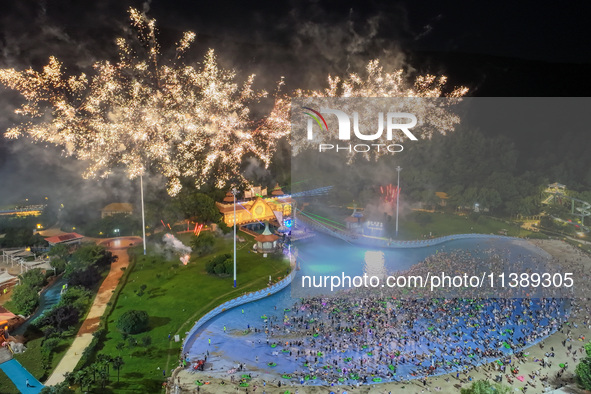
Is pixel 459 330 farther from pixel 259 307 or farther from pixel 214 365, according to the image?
pixel 214 365

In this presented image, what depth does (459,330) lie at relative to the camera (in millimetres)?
29328

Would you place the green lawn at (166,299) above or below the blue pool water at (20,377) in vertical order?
above

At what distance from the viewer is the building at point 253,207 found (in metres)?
54.6

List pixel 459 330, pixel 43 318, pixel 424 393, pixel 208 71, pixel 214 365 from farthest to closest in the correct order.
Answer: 1. pixel 208 71
2. pixel 459 330
3. pixel 43 318
4. pixel 214 365
5. pixel 424 393

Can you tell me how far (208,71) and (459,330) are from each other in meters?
32.5

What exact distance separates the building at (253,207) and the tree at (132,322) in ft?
87.9

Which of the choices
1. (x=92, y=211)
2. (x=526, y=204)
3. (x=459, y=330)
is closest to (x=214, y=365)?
(x=459, y=330)

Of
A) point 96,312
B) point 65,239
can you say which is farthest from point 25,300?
point 65,239

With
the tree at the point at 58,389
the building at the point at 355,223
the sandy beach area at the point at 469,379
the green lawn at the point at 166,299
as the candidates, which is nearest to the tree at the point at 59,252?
the green lawn at the point at 166,299

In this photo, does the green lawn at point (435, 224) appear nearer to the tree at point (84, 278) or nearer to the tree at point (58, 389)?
the tree at point (84, 278)

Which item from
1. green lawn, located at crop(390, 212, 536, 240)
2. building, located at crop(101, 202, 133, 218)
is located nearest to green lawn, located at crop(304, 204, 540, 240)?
green lawn, located at crop(390, 212, 536, 240)

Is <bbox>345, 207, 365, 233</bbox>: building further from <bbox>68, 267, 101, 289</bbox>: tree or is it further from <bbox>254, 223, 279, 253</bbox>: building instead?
<bbox>68, 267, 101, 289</bbox>: tree

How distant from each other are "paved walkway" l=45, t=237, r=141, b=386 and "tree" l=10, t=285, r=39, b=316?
382 cm

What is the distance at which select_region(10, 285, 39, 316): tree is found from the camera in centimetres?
2906
